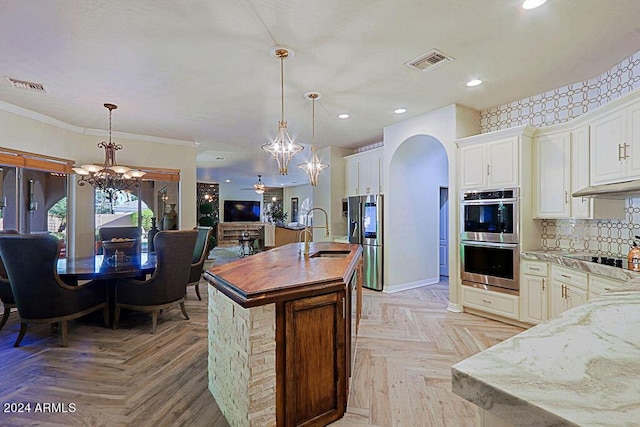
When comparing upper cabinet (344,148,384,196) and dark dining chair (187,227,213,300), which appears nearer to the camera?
dark dining chair (187,227,213,300)

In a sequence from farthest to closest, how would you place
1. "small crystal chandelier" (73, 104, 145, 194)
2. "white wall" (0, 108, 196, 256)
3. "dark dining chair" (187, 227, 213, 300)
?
1. "dark dining chair" (187, 227, 213, 300)
2. "white wall" (0, 108, 196, 256)
3. "small crystal chandelier" (73, 104, 145, 194)

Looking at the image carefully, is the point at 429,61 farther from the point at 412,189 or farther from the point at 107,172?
the point at 107,172

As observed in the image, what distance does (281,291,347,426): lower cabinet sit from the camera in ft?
5.74

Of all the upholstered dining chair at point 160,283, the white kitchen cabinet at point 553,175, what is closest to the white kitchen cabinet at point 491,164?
the white kitchen cabinet at point 553,175

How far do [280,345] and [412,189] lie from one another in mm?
4393

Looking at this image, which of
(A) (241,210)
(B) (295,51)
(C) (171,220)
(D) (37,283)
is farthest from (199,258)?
(A) (241,210)

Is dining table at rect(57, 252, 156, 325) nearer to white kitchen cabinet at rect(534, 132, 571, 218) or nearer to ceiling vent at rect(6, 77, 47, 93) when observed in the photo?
ceiling vent at rect(6, 77, 47, 93)

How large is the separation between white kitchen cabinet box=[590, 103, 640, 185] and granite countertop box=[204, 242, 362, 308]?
2.50 metres

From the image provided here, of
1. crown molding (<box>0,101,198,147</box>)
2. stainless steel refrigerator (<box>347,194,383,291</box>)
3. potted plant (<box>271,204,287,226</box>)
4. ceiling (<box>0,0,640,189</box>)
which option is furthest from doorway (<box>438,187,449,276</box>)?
potted plant (<box>271,204,287,226</box>)

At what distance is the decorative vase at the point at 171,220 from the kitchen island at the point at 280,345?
14.5 ft

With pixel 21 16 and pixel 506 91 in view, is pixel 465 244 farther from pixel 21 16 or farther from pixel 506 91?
pixel 21 16

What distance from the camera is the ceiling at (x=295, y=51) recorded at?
2.27 metres

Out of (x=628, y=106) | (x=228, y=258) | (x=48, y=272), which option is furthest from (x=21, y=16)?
(x=228, y=258)

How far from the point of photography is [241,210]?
45.5 feet
